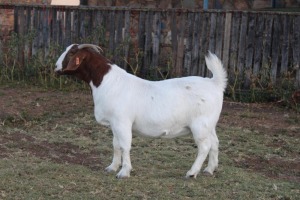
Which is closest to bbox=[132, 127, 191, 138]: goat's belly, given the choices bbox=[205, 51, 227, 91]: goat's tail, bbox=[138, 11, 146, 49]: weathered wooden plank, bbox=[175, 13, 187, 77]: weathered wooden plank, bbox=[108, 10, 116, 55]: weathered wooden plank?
bbox=[205, 51, 227, 91]: goat's tail

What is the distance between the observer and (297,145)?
9656mm

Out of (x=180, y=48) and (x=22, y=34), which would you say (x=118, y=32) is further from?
(x=22, y=34)

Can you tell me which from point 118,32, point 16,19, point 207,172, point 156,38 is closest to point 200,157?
point 207,172

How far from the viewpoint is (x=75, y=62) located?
7.70m

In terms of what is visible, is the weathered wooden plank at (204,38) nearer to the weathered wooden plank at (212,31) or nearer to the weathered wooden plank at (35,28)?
the weathered wooden plank at (212,31)

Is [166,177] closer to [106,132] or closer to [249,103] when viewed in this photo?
[106,132]

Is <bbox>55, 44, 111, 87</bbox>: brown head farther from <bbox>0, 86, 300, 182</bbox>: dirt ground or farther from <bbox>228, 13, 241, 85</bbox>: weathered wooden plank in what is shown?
<bbox>228, 13, 241, 85</bbox>: weathered wooden plank

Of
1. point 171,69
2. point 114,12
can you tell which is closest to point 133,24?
point 114,12

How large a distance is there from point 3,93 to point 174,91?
20.1 ft

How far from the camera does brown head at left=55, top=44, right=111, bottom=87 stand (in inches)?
304

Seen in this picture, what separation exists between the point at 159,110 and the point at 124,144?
495 mm

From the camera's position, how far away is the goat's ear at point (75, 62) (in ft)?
25.2

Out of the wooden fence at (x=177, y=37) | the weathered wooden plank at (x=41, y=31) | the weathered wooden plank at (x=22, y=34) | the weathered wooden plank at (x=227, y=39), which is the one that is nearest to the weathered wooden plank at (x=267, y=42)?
the wooden fence at (x=177, y=37)

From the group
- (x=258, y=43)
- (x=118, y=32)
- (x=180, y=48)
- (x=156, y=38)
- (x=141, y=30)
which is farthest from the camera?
(x=118, y=32)
